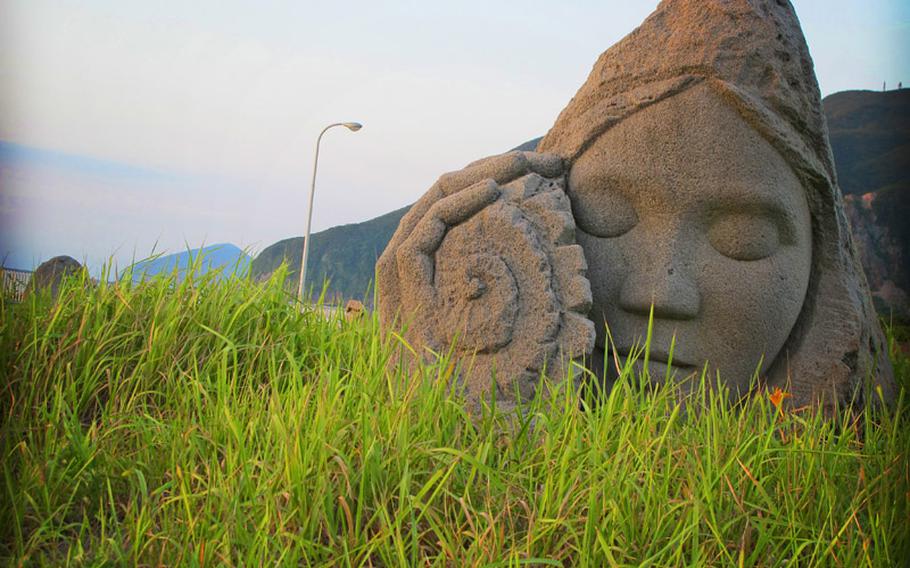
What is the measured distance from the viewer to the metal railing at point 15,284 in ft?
7.84

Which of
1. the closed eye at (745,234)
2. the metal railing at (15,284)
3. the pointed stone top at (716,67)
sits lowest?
the metal railing at (15,284)

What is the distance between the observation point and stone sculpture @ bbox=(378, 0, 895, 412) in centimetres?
281

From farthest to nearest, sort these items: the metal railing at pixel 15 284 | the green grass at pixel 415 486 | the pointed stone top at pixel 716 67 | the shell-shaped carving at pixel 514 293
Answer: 1. the pointed stone top at pixel 716 67
2. the shell-shaped carving at pixel 514 293
3. the metal railing at pixel 15 284
4. the green grass at pixel 415 486

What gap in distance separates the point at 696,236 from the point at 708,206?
123mm

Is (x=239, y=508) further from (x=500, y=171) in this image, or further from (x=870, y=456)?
(x=500, y=171)

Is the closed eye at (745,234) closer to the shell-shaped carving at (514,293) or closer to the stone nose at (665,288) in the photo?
the stone nose at (665,288)

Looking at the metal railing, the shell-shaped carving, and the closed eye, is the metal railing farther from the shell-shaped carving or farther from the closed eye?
the closed eye

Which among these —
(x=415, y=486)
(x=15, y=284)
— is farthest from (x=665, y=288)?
(x=15, y=284)

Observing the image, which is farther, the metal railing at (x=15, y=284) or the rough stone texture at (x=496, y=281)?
the rough stone texture at (x=496, y=281)

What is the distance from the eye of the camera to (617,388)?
2.07 m

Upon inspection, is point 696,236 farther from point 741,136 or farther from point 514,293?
point 514,293

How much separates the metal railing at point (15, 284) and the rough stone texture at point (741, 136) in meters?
1.99

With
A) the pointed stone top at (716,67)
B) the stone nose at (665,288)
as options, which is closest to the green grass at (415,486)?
the stone nose at (665,288)

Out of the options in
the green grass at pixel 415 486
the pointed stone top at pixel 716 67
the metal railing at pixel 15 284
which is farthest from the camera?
the pointed stone top at pixel 716 67
